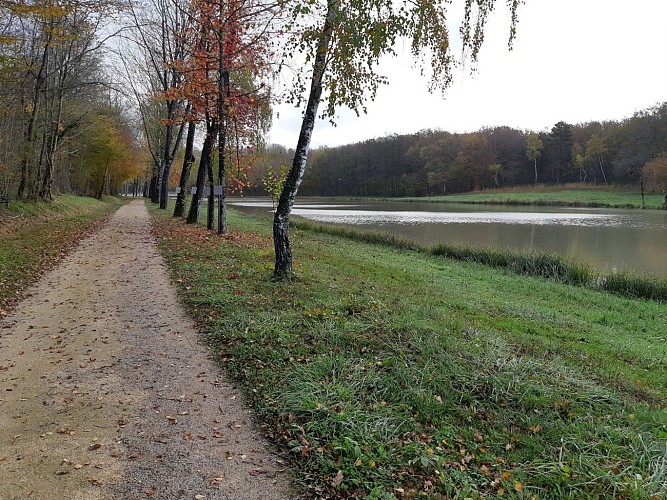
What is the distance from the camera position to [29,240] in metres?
12.5

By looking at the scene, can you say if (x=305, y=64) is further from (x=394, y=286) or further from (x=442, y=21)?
(x=394, y=286)

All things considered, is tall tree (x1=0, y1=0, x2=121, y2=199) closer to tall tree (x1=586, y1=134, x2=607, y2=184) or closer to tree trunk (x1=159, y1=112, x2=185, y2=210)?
tree trunk (x1=159, y1=112, x2=185, y2=210)

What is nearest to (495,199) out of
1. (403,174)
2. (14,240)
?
(403,174)

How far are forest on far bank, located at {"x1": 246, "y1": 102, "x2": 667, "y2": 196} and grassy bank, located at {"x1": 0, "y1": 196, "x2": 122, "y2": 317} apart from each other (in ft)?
153

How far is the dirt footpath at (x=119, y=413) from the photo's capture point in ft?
9.72

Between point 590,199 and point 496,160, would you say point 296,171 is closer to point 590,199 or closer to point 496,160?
point 590,199

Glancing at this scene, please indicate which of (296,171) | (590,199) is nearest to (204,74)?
(296,171)

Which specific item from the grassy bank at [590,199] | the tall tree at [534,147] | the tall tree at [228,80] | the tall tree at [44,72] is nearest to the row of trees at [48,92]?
the tall tree at [44,72]

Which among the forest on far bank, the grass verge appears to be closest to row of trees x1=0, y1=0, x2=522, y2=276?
the grass verge

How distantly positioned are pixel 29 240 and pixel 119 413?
1086cm

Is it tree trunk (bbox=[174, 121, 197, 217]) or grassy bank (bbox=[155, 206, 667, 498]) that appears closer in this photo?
grassy bank (bbox=[155, 206, 667, 498])

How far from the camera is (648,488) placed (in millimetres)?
2938

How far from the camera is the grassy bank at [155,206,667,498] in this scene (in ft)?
10.3

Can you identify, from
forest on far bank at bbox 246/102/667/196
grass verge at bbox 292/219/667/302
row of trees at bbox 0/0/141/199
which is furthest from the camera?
forest on far bank at bbox 246/102/667/196
